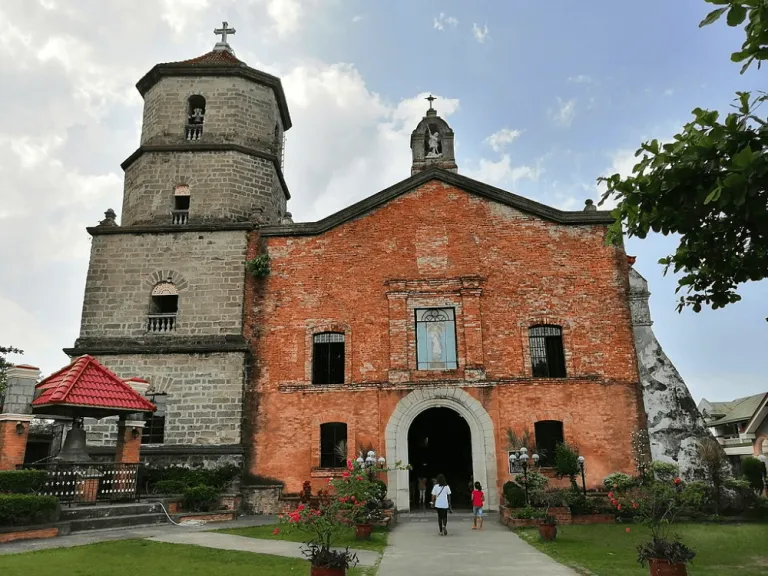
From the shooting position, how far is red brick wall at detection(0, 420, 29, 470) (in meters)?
13.1

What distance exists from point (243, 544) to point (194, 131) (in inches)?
587

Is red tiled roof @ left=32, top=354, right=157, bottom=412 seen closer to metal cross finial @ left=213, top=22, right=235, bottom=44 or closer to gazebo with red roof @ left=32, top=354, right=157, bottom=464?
gazebo with red roof @ left=32, top=354, right=157, bottom=464

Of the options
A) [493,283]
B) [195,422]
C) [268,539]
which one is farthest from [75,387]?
[493,283]

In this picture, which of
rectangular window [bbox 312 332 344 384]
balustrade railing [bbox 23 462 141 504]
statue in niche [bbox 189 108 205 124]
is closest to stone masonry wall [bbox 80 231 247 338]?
rectangular window [bbox 312 332 344 384]

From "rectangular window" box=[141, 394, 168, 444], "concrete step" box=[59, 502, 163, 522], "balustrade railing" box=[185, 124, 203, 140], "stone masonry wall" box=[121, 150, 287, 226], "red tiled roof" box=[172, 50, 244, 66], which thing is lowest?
"concrete step" box=[59, 502, 163, 522]

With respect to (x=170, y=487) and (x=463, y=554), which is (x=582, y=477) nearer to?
(x=463, y=554)

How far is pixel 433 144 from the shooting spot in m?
23.0

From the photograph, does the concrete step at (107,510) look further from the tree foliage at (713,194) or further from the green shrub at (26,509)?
the tree foliage at (713,194)

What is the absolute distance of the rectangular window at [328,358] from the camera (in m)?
19.0

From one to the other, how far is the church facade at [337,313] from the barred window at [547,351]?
61mm

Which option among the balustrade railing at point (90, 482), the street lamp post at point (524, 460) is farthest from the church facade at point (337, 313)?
the balustrade railing at point (90, 482)

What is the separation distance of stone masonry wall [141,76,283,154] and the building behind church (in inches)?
2.6

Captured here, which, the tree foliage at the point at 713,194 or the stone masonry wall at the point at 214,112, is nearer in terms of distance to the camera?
the tree foliage at the point at 713,194

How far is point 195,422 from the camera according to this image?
59.3ft
